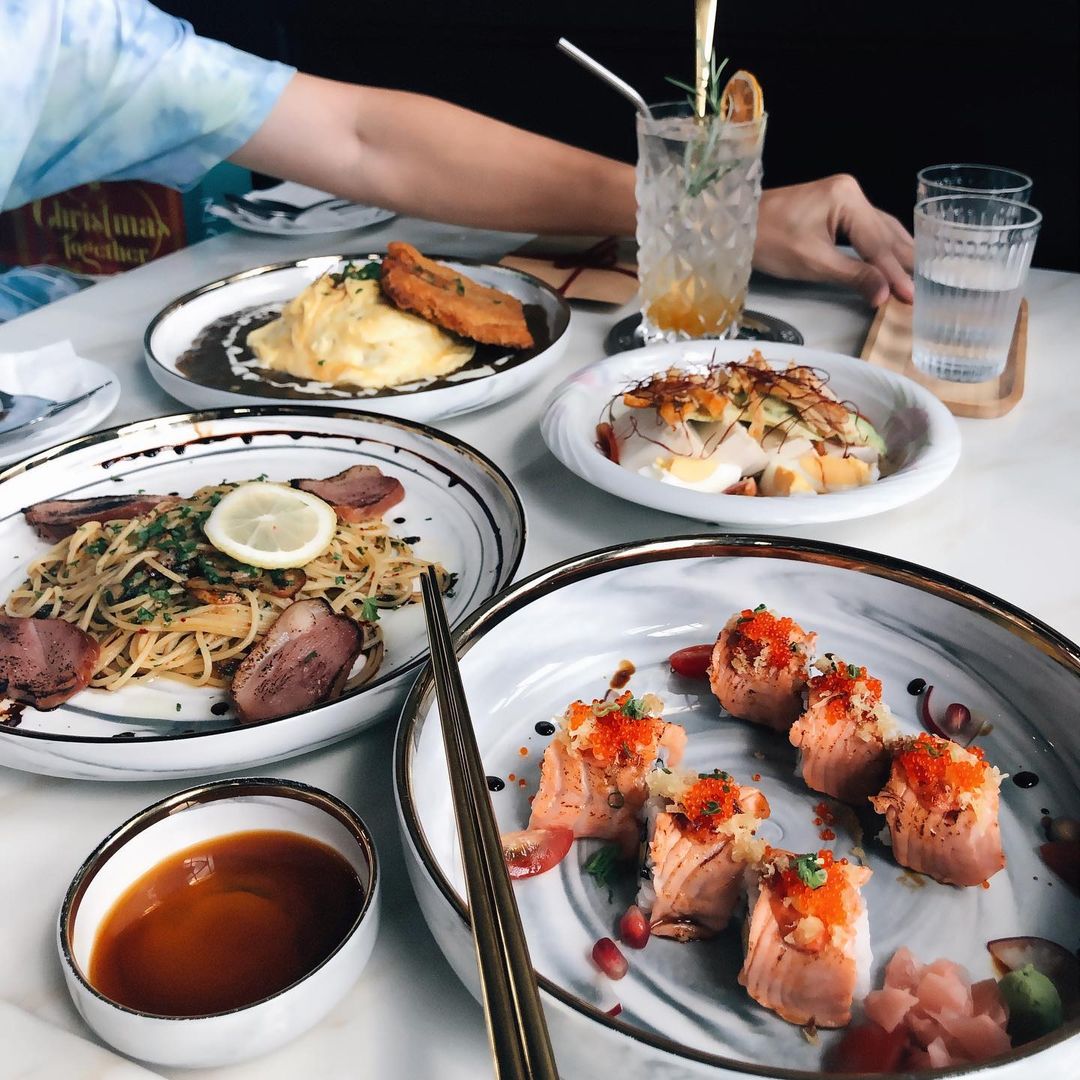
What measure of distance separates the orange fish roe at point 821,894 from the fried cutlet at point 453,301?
1.38 meters

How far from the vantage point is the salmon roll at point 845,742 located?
1071 mm

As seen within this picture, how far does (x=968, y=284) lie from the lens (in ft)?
6.36

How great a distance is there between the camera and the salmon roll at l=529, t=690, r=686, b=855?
1.03 m

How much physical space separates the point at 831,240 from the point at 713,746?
5.34 ft

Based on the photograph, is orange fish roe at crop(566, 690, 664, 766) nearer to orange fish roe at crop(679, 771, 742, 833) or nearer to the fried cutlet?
orange fish roe at crop(679, 771, 742, 833)

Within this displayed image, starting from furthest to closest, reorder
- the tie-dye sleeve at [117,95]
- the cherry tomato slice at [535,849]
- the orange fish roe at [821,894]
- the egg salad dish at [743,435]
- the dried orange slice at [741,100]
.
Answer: the tie-dye sleeve at [117,95] < the dried orange slice at [741,100] < the egg salad dish at [743,435] < the cherry tomato slice at [535,849] < the orange fish roe at [821,894]

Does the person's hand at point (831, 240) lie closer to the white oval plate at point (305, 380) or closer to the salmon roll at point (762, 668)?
the white oval plate at point (305, 380)

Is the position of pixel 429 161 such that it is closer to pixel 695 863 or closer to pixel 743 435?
pixel 743 435

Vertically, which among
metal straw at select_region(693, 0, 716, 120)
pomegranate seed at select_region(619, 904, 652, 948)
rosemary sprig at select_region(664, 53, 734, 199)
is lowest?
pomegranate seed at select_region(619, 904, 652, 948)

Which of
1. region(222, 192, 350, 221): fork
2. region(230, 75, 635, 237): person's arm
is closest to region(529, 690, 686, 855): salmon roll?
region(230, 75, 635, 237): person's arm

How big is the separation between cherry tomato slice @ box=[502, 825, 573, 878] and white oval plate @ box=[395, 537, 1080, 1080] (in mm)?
15

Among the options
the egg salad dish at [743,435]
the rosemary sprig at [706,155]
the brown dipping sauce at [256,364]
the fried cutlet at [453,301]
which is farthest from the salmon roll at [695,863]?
the rosemary sprig at [706,155]

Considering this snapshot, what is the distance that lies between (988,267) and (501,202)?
125cm

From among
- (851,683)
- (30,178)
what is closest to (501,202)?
(30,178)
